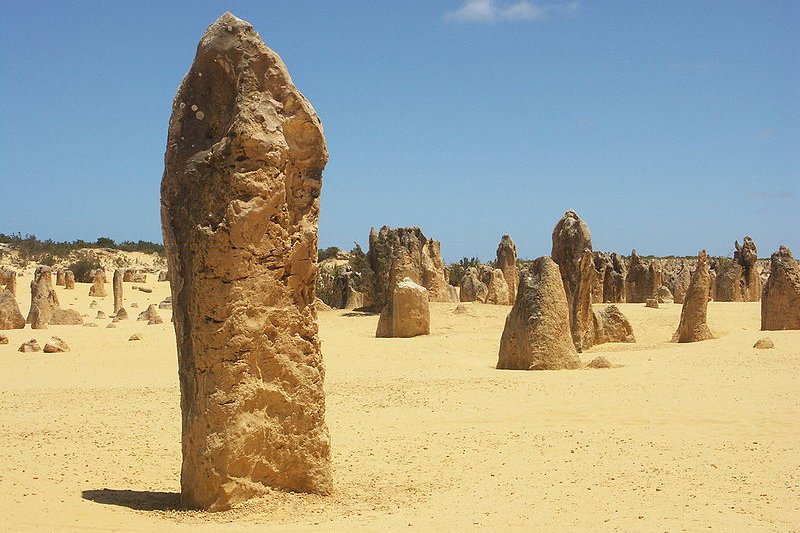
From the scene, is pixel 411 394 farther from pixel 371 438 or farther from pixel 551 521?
pixel 551 521

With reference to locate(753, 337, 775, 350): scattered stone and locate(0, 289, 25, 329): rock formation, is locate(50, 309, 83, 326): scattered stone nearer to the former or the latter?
locate(0, 289, 25, 329): rock formation

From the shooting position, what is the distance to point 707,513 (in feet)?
16.8

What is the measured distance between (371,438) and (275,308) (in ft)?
9.47

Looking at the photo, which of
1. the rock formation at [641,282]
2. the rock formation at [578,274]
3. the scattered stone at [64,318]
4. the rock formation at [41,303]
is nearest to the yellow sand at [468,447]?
the rock formation at [578,274]

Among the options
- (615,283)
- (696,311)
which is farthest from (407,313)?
(615,283)

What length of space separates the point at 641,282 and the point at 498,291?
29.5 ft

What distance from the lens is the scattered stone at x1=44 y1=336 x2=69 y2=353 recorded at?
53.4 feet

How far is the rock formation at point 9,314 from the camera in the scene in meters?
21.1

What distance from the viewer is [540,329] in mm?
12797

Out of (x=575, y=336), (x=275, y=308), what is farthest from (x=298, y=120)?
(x=575, y=336)

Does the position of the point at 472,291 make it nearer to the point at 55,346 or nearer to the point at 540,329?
the point at 55,346

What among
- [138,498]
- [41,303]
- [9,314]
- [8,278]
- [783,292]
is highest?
[8,278]

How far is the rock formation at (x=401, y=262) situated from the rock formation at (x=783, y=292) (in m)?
11.0

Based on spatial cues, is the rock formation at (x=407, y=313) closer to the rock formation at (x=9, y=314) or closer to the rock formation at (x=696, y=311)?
the rock formation at (x=696, y=311)
